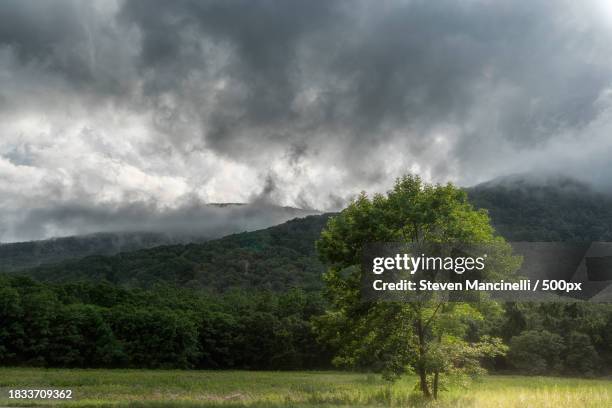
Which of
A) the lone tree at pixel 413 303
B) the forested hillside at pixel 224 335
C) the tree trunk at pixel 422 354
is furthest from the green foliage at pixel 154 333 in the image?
the tree trunk at pixel 422 354

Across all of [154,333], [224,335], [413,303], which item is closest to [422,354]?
[413,303]

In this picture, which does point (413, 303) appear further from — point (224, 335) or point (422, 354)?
point (224, 335)

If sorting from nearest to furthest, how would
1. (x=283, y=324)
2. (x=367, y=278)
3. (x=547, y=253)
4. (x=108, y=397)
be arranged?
(x=367, y=278) → (x=108, y=397) → (x=547, y=253) → (x=283, y=324)

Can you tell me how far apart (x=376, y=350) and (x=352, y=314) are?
2.42 meters

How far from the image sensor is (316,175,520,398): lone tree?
2928cm

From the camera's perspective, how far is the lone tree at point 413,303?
29.3 metres

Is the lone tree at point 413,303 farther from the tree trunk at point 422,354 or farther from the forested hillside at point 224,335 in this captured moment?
the forested hillside at point 224,335

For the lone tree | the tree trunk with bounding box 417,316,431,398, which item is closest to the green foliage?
the lone tree

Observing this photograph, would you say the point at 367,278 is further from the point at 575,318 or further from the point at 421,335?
the point at 575,318

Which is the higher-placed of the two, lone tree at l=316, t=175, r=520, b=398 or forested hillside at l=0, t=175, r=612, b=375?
lone tree at l=316, t=175, r=520, b=398

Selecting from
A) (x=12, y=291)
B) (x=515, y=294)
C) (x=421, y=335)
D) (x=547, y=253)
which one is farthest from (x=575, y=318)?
(x=12, y=291)

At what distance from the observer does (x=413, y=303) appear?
29516mm

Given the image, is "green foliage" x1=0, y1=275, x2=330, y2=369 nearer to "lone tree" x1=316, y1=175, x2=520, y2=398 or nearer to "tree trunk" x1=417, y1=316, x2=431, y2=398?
"lone tree" x1=316, y1=175, x2=520, y2=398

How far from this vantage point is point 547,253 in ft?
225
